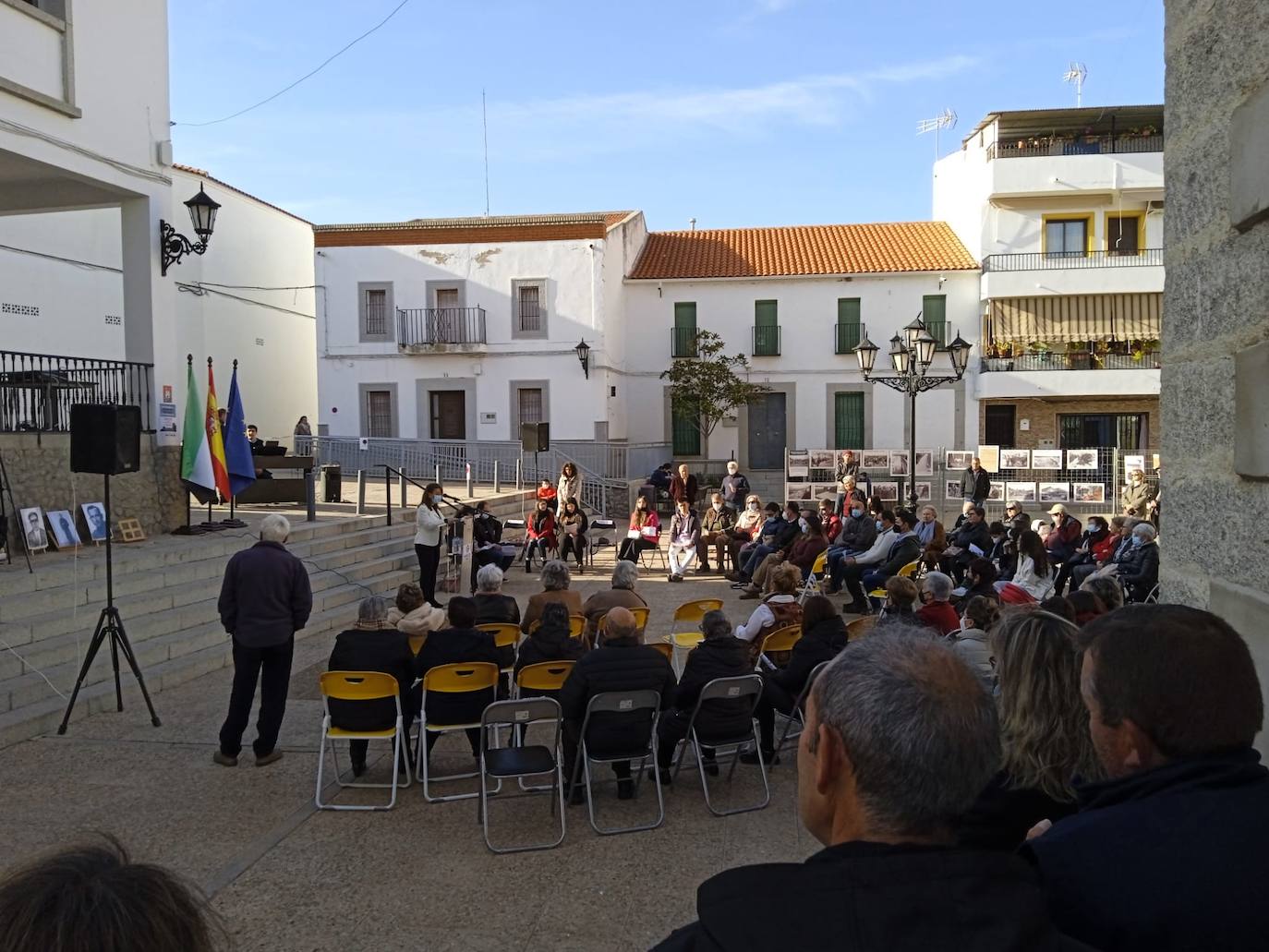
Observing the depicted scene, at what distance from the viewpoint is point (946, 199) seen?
29.2 m

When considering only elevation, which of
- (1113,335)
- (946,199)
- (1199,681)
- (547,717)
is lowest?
(547,717)

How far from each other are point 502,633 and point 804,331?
22.0 m

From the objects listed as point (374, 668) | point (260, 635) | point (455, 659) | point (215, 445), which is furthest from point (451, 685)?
point (215, 445)

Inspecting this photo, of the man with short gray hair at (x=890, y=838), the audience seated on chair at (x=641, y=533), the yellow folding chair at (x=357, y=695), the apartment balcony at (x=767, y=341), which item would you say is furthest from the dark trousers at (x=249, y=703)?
the apartment balcony at (x=767, y=341)

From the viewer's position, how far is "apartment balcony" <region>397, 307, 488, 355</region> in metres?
25.8

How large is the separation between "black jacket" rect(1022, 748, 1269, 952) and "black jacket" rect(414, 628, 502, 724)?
4.06m

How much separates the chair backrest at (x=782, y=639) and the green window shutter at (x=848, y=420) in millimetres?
21137

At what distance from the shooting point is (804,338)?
89.3ft

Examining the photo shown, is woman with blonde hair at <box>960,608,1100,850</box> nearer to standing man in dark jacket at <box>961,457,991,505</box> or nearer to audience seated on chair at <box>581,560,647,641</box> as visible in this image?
audience seated on chair at <box>581,560,647,641</box>

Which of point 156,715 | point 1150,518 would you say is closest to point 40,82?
point 156,715

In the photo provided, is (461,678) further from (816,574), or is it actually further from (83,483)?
(816,574)

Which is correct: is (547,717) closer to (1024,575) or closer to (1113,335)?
(1024,575)

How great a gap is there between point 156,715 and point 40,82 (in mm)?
7017

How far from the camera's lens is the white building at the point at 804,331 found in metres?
26.5
